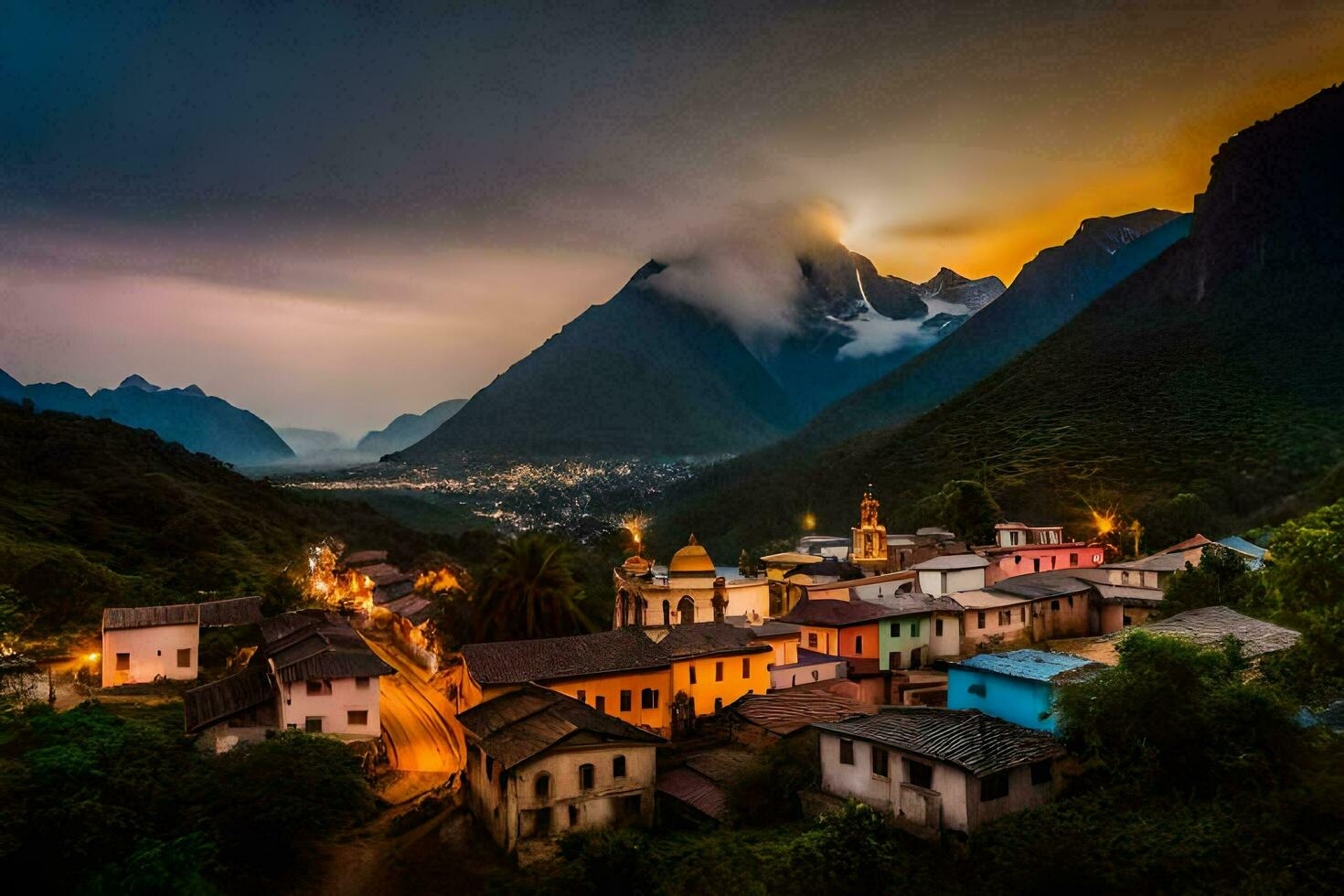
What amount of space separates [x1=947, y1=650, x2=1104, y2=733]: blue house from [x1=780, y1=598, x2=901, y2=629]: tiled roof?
9.43 metres

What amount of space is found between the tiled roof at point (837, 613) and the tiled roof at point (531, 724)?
42.1 feet

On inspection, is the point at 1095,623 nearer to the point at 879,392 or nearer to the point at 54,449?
the point at 54,449

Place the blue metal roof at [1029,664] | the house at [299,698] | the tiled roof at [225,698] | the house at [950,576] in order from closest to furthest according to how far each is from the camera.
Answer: the blue metal roof at [1029,664], the tiled roof at [225,698], the house at [299,698], the house at [950,576]

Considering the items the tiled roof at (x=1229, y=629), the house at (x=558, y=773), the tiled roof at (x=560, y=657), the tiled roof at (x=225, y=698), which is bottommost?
the house at (x=558, y=773)

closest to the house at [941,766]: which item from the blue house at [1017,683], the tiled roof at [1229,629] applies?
the blue house at [1017,683]

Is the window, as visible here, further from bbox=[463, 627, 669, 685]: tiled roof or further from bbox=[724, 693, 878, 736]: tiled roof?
bbox=[463, 627, 669, 685]: tiled roof

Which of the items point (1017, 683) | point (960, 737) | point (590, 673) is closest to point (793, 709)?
point (590, 673)

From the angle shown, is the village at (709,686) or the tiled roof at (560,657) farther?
the tiled roof at (560,657)

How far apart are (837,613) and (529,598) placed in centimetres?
1443

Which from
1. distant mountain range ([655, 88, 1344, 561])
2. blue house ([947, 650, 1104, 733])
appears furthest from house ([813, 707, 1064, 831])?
distant mountain range ([655, 88, 1344, 561])

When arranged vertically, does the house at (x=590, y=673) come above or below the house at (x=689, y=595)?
below

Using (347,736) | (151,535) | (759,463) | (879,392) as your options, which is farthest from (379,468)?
(347,736)

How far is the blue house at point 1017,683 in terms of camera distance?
2612cm

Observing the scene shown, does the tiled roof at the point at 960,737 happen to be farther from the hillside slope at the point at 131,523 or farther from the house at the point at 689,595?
Answer: the hillside slope at the point at 131,523
